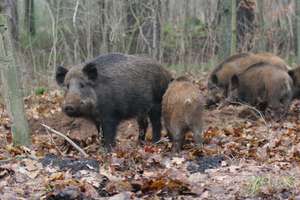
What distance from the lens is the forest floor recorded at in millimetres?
6711

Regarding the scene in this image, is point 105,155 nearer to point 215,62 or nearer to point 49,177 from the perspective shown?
point 49,177

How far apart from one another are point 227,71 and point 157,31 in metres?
4.12

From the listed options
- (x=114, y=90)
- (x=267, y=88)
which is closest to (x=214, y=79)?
(x=267, y=88)

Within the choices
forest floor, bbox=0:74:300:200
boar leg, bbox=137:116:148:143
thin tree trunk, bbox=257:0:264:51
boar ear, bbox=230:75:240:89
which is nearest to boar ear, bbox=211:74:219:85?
boar ear, bbox=230:75:240:89

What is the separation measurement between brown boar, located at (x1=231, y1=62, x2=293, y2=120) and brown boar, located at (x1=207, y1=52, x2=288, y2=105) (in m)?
0.61

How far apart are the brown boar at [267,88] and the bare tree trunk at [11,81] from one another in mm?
5837

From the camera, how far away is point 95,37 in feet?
57.4

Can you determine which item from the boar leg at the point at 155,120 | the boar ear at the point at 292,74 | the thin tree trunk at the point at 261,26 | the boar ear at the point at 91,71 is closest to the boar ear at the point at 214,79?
the boar ear at the point at 292,74

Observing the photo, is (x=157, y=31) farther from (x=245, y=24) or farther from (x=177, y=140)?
(x=177, y=140)

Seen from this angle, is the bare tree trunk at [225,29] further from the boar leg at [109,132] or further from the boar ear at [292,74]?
the boar leg at [109,132]

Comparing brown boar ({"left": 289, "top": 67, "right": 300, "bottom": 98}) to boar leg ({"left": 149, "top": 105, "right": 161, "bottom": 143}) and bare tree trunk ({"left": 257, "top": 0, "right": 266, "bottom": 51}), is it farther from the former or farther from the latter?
bare tree trunk ({"left": 257, "top": 0, "right": 266, "bottom": 51})

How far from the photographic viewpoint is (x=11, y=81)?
8508 millimetres

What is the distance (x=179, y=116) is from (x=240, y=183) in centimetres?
269

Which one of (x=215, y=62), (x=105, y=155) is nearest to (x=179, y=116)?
(x=105, y=155)
